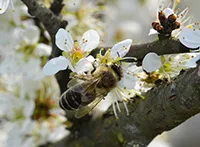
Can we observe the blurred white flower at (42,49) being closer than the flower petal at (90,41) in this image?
No

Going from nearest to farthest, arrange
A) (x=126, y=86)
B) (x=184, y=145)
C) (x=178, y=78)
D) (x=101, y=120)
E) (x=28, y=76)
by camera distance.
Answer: (x=178, y=78), (x=126, y=86), (x=101, y=120), (x=28, y=76), (x=184, y=145)

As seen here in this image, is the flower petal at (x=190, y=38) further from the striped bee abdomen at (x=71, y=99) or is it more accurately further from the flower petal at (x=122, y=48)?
the striped bee abdomen at (x=71, y=99)

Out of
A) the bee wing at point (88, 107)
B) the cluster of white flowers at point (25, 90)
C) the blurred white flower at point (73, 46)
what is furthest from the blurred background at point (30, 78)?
the blurred white flower at point (73, 46)

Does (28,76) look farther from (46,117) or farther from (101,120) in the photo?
(101,120)

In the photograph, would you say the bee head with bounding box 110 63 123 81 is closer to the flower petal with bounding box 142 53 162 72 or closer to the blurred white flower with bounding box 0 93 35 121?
the flower petal with bounding box 142 53 162 72

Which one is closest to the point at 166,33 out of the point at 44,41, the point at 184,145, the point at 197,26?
the point at 197,26

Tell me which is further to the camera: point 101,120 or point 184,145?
point 184,145

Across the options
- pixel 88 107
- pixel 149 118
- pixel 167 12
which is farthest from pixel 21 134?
pixel 167 12
